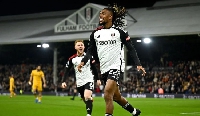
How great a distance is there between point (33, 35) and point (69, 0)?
11.1m

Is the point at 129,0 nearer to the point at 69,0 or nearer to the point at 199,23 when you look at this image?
the point at 69,0

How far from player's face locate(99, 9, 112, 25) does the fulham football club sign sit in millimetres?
30532

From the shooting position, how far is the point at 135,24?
40312 mm

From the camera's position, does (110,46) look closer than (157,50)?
Yes

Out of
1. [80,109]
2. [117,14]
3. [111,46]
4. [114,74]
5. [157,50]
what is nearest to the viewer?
[114,74]

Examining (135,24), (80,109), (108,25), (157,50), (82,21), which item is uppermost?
(82,21)

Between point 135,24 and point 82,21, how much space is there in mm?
5381

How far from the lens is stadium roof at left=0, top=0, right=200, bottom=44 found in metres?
36.3

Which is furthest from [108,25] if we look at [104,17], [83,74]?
[83,74]

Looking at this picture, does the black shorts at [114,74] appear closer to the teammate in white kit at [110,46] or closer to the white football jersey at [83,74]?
the teammate in white kit at [110,46]

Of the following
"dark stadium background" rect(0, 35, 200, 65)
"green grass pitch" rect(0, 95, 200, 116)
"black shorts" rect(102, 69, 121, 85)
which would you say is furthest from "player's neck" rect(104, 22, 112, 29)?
"dark stadium background" rect(0, 35, 200, 65)

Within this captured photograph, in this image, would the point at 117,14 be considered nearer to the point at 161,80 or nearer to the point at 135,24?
the point at 161,80

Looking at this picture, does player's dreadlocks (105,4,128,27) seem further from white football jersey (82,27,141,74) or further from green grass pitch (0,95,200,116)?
green grass pitch (0,95,200,116)

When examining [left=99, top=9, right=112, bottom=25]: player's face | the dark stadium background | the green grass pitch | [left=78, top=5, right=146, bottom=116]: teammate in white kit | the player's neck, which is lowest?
the green grass pitch
